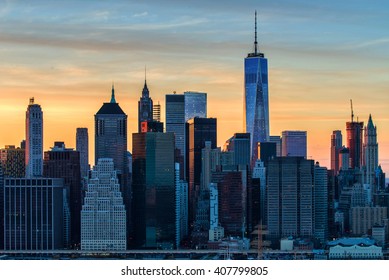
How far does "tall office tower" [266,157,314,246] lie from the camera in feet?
60.6

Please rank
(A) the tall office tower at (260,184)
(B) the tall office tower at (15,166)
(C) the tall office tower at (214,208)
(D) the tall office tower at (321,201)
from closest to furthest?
1. (B) the tall office tower at (15,166)
2. (C) the tall office tower at (214,208)
3. (D) the tall office tower at (321,201)
4. (A) the tall office tower at (260,184)

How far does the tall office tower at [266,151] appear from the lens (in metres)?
17.1

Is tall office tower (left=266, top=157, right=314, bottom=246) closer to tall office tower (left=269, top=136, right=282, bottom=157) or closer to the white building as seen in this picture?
tall office tower (left=269, top=136, right=282, bottom=157)

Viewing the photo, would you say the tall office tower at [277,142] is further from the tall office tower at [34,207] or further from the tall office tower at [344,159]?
the tall office tower at [34,207]

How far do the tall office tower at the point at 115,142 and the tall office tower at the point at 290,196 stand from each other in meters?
3.45

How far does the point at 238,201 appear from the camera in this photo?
20.2 m

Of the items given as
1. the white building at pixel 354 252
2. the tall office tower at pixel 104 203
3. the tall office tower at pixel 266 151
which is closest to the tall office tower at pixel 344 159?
the tall office tower at pixel 266 151

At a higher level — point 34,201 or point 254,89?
point 254,89

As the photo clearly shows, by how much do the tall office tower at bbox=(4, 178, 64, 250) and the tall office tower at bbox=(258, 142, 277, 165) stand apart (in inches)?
178

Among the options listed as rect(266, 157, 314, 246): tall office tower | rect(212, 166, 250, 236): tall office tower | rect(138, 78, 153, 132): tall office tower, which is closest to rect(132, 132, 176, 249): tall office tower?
rect(212, 166, 250, 236): tall office tower

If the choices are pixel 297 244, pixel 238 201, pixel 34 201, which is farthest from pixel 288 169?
pixel 34 201

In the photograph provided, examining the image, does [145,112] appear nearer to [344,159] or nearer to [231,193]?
[344,159]

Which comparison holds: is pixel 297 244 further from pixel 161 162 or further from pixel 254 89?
pixel 161 162
